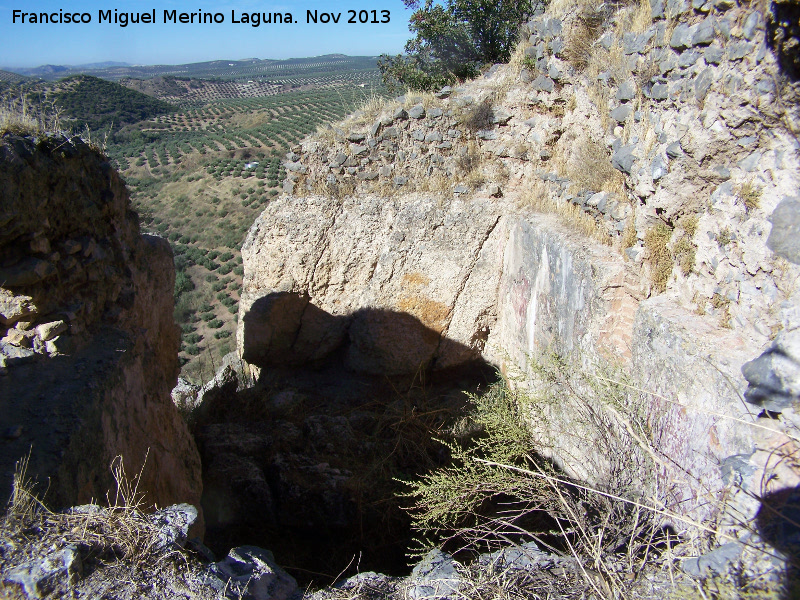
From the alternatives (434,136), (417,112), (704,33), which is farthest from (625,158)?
(417,112)

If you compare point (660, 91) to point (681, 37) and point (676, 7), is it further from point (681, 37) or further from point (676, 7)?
point (676, 7)

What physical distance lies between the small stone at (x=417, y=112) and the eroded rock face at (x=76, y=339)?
336cm

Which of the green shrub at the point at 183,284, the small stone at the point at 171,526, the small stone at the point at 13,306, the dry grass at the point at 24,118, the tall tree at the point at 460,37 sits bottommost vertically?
the green shrub at the point at 183,284

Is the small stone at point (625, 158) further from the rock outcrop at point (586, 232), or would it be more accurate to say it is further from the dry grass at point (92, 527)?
the dry grass at point (92, 527)

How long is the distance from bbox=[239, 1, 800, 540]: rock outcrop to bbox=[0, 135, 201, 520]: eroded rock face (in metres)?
2.52

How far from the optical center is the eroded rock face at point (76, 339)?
2.57 m

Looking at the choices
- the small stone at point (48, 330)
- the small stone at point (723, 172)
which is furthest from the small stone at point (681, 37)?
the small stone at point (48, 330)

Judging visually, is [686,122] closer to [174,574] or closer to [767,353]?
[767,353]

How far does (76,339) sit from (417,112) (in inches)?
172

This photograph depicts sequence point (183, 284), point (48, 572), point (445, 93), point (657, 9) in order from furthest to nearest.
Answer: point (183, 284) < point (445, 93) < point (657, 9) < point (48, 572)

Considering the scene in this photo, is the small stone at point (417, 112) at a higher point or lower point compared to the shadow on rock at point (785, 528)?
higher

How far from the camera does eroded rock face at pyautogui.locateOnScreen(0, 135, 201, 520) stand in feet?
8.42

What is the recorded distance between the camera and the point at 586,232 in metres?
4.26

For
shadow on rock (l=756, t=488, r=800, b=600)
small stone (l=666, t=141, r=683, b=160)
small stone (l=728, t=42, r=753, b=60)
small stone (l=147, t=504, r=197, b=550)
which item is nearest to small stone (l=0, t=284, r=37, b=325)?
small stone (l=147, t=504, r=197, b=550)
